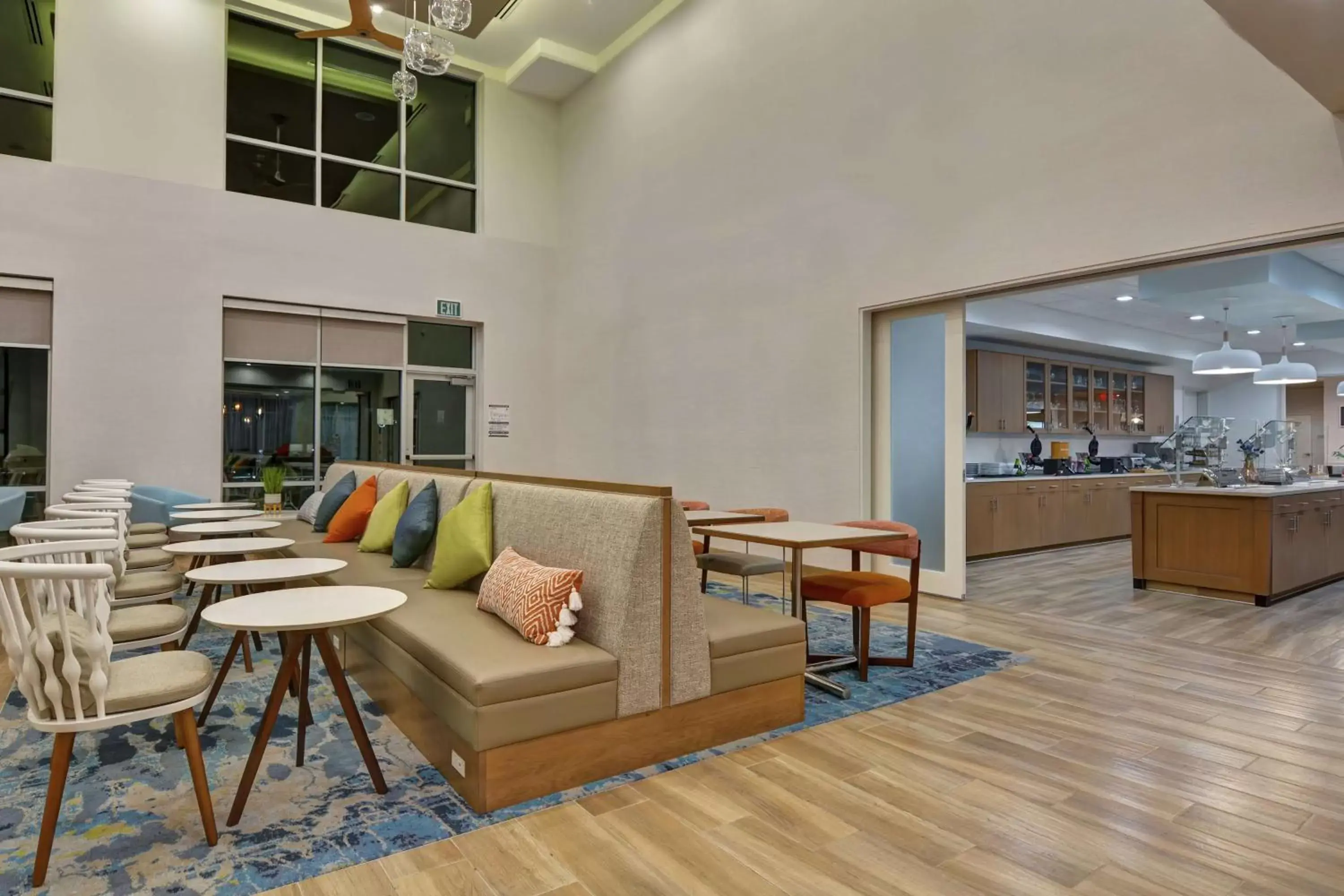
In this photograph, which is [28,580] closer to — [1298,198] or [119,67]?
[1298,198]

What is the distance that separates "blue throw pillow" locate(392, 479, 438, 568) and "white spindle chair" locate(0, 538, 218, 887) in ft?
5.80

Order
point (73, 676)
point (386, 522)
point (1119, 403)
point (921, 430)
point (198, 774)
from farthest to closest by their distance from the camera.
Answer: point (1119, 403) < point (921, 430) < point (386, 522) < point (198, 774) < point (73, 676)

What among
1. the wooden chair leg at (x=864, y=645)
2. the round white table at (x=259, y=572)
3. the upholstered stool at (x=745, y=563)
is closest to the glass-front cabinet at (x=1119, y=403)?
the upholstered stool at (x=745, y=563)

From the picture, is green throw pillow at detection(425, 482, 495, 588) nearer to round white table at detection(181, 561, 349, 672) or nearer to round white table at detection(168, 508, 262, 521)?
round white table at detection(181, 561, 349, 672)

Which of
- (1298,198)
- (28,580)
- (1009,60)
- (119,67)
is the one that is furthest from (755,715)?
(119,67)

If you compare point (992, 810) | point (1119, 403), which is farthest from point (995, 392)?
point (992, 810)

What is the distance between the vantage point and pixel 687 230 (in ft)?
24.6

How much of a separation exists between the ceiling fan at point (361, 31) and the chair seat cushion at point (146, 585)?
3.43 m

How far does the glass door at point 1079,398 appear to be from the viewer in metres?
9.74

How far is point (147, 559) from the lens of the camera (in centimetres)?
423

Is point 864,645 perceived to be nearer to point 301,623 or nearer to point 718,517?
point 718,517

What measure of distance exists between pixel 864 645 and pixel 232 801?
8.90 ft

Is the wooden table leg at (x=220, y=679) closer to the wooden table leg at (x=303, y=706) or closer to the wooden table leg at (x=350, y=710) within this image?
the wooden table leg at (x=303, y=706)

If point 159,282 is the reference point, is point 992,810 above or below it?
below
